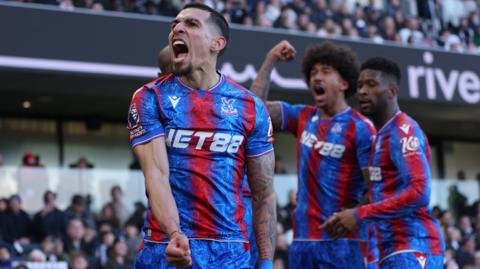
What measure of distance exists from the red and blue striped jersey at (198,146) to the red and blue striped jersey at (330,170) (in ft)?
8.22

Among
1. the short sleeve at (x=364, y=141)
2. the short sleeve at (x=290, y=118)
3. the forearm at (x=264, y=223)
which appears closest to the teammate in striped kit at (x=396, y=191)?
the short sleeve at (x=364, y=141)

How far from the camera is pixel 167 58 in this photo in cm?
721

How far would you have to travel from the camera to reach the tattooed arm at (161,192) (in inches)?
206

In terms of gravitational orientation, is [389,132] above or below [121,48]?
below

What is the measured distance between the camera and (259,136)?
5969 mm

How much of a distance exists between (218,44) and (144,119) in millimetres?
649

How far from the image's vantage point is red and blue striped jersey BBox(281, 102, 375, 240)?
830 cm

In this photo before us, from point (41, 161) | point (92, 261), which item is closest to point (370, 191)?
point (92, 261)

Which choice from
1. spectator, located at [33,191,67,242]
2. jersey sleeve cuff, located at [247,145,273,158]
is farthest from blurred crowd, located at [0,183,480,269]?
jersey sleeve cuff, located at [247,145,273,158]

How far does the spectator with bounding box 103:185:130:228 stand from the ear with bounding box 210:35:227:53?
35.5ft

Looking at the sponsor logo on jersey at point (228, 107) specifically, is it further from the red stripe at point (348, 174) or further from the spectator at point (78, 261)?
the spectator at point (78, 261)

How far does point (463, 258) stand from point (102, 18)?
Answer: 7242mm

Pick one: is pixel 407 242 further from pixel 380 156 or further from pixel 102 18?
pixel 102 18

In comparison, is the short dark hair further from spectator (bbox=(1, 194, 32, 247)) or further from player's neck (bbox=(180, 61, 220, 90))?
spectator (bbox=(1, 194, 32, 247))
